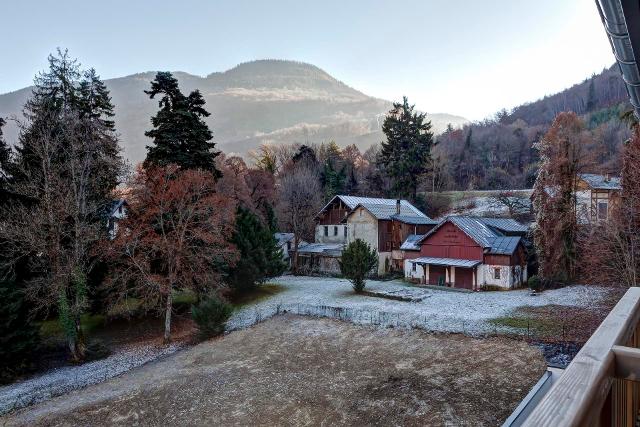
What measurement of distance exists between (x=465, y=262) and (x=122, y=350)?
85.9 feet

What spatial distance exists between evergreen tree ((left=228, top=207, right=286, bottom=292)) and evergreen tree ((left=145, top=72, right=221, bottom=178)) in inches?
266

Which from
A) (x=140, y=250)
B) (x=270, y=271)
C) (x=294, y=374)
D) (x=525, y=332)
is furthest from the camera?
(x=270, y=271)

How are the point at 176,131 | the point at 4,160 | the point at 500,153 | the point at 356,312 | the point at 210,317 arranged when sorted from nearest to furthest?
the point at 210,317
the point at 4,160
the point at 356,312
the point at 176,131
the point at 500,153

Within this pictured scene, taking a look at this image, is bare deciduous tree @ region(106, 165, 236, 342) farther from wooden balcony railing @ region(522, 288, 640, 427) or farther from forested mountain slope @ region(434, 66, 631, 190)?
forested mountain slope @ region(434, 66, 631, 190)

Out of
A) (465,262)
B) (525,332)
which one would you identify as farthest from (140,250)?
(465,262)

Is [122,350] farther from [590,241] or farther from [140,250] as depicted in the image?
[590,241]

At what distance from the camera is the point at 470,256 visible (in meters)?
33.7

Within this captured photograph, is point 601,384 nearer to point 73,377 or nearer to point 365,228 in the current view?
point 73,377

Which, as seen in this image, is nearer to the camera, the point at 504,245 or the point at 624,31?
the point at 624,31

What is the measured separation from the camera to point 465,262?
33062 mm

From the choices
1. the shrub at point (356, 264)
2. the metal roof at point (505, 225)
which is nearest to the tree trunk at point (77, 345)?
the shrub at point (356, 264)

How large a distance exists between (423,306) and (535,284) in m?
10.6

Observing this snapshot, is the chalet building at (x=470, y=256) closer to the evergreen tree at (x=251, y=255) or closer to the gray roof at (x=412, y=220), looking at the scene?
the gray roof at (x=412, y=220)

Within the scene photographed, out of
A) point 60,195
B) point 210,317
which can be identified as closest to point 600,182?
point 210,317
